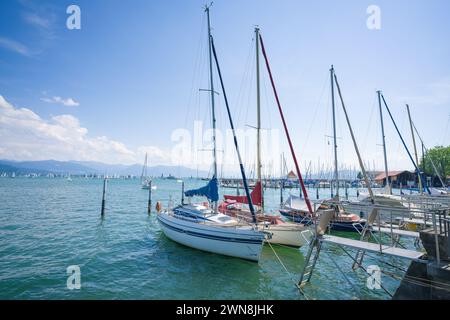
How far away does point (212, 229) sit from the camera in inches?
544

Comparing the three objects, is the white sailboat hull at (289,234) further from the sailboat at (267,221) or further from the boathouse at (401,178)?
A: the boathouse at (401,178)

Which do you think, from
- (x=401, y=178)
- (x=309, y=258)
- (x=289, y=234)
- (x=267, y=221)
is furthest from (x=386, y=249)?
(x=401, y=178)

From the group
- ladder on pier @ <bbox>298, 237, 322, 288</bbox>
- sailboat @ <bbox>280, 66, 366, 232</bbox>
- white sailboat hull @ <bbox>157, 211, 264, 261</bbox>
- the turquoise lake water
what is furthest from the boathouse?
ladder on pier @ <bbox>298, 237, 322, 288</bbox>

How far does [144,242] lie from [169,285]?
771 cm

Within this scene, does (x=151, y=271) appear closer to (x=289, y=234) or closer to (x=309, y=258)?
(x=309, y=258)

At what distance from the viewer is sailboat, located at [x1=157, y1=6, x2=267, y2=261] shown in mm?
12891

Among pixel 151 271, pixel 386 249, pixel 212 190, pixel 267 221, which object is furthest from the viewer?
pixel 267 221

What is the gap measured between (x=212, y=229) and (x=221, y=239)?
0.78 metres

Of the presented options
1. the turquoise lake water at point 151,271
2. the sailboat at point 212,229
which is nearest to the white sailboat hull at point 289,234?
the turquoise lake water at point 151,271

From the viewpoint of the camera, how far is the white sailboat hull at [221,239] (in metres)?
12.8

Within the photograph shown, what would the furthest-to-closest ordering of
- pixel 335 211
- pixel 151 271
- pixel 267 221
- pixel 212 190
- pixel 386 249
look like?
1. pixel 335 211
2. pixel 267 221
3. pixel 212 190
4. pixel 151 271
5. pixel 386 249

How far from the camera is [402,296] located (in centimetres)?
738

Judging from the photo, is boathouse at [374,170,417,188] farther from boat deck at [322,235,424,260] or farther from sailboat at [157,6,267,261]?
boat deck at [322,235,424,260]
